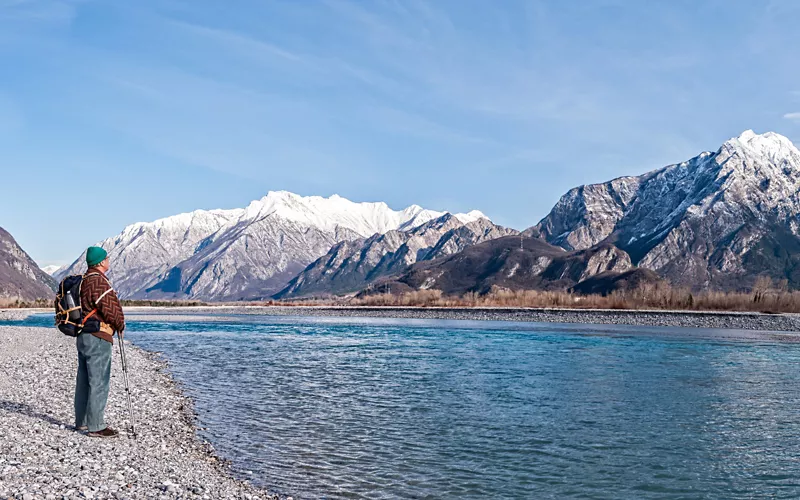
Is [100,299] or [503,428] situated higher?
[100,299]

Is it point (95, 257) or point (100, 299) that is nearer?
point (100, 299)

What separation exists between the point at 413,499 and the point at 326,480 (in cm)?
224

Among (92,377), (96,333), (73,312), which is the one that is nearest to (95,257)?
(73,312)

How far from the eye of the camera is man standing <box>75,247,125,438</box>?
15.1 m

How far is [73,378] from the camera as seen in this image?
27781mm

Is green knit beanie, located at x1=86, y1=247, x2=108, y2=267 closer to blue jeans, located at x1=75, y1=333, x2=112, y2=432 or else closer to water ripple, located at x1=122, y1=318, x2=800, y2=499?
blue jeans, located at x1=75, y1=333, x2=112, y2=432

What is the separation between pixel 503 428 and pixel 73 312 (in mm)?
12759

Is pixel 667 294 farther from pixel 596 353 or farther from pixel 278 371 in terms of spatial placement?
pixel 278 371

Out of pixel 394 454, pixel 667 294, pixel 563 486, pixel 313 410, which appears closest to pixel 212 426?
pixel 313 410

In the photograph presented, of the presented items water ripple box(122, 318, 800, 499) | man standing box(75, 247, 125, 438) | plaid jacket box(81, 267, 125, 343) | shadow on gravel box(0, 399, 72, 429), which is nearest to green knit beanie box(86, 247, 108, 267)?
man standing box(75, 247, 125, 438)

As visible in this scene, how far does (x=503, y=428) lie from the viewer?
2128 centimetres

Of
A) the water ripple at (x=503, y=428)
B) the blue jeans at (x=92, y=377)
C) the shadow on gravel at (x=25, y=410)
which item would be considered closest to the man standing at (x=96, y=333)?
the blue jeans at (x=92, y=377)

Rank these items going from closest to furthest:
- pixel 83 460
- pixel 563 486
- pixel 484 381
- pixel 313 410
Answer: pixel 83 460 < pixel 563 486 < pixel 313 410 < pixel 484 381

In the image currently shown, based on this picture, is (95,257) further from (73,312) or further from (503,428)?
(503,428)
